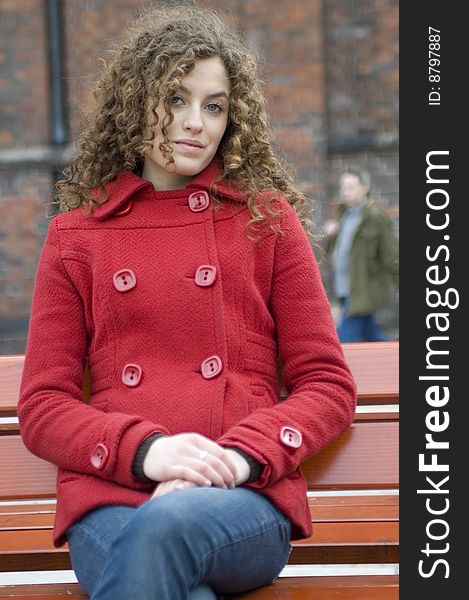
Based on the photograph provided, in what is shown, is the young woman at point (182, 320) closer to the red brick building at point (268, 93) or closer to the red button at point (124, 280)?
the red button at point (124, 280)

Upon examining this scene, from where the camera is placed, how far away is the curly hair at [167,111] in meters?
2.56

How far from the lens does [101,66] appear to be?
288 cm

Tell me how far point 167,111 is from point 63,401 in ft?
2.16

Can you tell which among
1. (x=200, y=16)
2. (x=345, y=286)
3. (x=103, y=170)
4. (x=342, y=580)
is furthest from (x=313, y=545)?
(x=345, y=286)

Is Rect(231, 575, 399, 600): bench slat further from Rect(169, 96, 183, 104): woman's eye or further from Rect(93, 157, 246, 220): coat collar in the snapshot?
Rect(169, 96, 183, 104): woman's eye

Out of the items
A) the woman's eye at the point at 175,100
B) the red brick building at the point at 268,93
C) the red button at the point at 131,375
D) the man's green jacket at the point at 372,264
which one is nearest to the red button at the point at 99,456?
the red button at the point at 131,375

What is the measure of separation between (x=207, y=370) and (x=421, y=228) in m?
0.56

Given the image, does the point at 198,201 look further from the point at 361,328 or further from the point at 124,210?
the point at 361,328

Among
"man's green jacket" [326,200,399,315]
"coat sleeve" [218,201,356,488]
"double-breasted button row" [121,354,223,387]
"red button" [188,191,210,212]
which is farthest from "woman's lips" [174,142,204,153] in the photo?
"man's green jacket" [326,200,399,315]

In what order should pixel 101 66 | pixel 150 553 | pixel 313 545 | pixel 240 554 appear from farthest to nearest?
1. pixel 101 66
2. pixel 313 545
3. pixel 240 554
4. pixel 150 553

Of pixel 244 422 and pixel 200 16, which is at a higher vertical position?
pixel 200 16

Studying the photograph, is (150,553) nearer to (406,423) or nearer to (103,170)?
(406,423)

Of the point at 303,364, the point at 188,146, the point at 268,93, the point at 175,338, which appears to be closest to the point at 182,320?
the point at 175,338

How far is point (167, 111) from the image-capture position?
2537 millimetres
